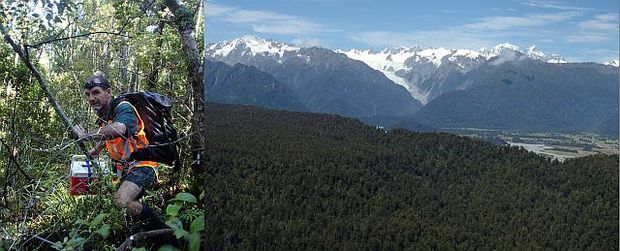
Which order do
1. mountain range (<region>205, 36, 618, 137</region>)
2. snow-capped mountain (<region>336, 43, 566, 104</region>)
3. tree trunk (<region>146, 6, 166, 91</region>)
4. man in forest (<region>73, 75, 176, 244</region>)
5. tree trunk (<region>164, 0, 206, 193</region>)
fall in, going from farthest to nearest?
snow-capped mountain (<region>336, 43, 566, 104</region>) → mountain range (<region>205, 36, 618, 137</region>) → tree trunk (<region>164, 0, 206, 193</region>) → tree trunk (<region>146, 6, 166, 91</region>) → man in forest (<region>73, 75, 176, 244</region>)

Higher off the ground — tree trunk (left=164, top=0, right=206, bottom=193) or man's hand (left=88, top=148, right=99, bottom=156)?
tree trunk (left=164, top=0, right=206, bottom=193)

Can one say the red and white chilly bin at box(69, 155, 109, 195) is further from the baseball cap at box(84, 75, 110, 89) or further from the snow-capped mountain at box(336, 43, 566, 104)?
the snow-capped mountain at box(336, 43, 566, 104)

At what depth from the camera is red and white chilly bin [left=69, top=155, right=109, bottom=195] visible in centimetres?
178

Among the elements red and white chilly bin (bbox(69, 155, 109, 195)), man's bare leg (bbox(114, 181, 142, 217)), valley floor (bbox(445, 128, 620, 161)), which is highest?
valley floor (bbox(445, 128, 620, 161))

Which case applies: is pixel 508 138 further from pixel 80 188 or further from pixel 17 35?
pixel 17 35

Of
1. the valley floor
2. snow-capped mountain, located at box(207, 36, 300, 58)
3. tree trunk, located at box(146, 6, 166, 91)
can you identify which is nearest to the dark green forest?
the valley floor

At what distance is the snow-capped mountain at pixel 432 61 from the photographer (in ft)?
7.34

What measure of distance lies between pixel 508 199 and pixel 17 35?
2033 millimetres

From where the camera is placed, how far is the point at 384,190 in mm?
2355

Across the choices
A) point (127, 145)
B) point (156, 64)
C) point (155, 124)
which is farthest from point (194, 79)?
point (127, 145)

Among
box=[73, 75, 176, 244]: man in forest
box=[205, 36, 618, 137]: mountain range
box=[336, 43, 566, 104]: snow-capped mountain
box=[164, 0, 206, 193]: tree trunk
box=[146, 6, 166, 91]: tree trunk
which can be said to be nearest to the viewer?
box=[73, 75, 176, 244]: man in forest

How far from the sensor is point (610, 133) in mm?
2092

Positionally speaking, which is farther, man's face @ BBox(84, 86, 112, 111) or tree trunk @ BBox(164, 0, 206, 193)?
tree trunk @ BBox(164, 0, 206, 193)

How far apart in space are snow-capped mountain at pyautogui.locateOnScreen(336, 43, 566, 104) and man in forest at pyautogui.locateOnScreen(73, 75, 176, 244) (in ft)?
3.76
